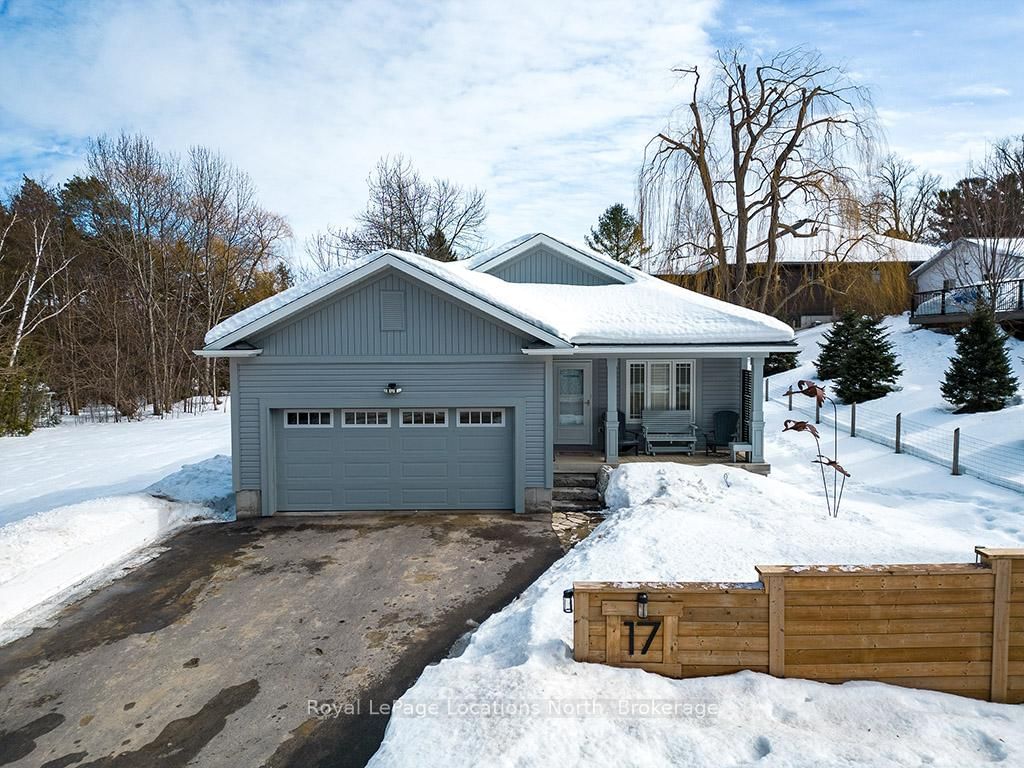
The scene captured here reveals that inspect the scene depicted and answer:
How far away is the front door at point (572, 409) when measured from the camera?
12.7 metres

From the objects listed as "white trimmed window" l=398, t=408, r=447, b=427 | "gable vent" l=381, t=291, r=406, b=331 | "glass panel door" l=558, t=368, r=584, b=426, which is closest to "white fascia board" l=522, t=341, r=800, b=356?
"glass panel door" l=558, t=368, r=584, b=426

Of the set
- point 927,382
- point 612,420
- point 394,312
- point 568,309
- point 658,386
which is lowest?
point 612,420

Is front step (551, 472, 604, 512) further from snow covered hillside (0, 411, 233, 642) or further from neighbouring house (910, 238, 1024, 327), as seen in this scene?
neighbouring house (910, 238, 1024, 327)

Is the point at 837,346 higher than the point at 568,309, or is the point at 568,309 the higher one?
the point at 568,309

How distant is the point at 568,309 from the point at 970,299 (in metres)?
18.6

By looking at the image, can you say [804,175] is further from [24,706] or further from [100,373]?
[100,373]

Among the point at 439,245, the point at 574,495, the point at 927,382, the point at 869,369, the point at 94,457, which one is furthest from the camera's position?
the point at 439,245

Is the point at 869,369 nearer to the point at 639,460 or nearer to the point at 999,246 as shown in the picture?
the point at 999,246

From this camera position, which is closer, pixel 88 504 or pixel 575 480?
pixel 88 504

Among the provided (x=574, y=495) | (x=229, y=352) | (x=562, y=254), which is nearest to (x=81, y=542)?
(x=229, y=352)

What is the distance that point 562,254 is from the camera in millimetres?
14094

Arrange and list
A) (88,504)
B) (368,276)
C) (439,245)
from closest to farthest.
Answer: (88,504)
(368,276)
(439,245)

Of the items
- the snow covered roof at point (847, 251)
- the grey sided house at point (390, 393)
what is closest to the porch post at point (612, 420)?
the grey sided house at point (390, 393)

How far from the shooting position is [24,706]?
4543 mm
